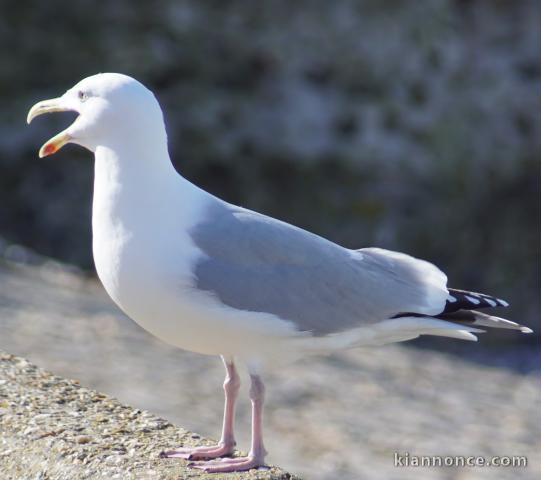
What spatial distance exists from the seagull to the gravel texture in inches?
94.7

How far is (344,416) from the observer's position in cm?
658

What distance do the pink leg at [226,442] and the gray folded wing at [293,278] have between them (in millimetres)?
240

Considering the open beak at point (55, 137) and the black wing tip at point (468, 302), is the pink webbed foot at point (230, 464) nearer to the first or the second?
the black wing tip at point (468, 302)

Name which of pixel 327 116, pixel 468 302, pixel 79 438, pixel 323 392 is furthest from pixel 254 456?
pixel 327 116

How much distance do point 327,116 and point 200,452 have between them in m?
7.21

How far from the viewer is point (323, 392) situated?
6871 millimetres

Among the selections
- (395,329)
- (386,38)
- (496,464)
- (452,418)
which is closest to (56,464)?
(395,329)

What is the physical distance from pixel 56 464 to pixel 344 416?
11.5 feet

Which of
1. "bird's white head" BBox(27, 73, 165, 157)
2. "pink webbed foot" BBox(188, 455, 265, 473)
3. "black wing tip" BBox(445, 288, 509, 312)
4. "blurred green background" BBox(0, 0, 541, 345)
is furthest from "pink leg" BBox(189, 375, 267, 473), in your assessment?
"blurred green background" BBox(0, 0, 541, 345)

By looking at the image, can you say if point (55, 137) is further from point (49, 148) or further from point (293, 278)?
point (293, 278)

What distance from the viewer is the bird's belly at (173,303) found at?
10.1 feet

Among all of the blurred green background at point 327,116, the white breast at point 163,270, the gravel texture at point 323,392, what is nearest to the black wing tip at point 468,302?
the white breast at point 163,270

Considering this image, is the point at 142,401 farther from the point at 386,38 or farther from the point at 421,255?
the point at 386,38

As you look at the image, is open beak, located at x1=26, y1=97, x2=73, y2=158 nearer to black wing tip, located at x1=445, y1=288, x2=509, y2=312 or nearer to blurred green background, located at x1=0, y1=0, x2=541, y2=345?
black wing tip, located at x1=445, y1=288, x2=509, y2=312
